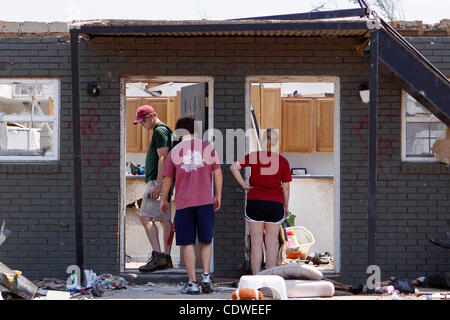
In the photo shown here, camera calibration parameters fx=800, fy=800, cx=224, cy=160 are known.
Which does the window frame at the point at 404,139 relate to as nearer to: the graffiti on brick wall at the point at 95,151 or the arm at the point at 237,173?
the arm at the point at 237,173

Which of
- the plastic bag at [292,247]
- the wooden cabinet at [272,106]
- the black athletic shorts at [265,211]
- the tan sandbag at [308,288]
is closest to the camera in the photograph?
the tan sandbag at [308,288]

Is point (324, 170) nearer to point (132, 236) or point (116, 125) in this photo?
point (132, 236)

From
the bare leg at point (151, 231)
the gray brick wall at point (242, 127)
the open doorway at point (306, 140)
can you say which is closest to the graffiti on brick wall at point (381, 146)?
the gray brick wall at point (242, 127)

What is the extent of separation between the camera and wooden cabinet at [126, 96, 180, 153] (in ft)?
48.7

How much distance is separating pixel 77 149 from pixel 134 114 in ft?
20.6

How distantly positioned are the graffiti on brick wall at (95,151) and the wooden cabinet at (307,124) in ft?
21.6

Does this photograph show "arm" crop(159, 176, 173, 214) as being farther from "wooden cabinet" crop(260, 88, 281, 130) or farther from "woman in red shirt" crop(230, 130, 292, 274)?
"wooden cabinet" crop(260, 88, 281, 130)

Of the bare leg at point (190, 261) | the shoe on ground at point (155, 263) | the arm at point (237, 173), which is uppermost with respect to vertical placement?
the arm at point (237, 173)

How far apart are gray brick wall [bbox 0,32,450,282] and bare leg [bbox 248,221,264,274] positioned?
0.48 m

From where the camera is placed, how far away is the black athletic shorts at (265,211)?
9.19 m

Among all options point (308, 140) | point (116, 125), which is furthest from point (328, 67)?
point (308, 140)

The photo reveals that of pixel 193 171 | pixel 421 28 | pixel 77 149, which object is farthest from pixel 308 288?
pixel 421 28

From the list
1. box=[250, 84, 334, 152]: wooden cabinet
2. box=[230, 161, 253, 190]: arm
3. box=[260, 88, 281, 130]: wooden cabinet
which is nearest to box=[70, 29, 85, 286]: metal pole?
box=[230, 161, 253, 190]: arm
